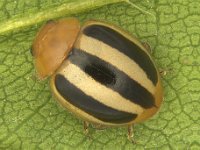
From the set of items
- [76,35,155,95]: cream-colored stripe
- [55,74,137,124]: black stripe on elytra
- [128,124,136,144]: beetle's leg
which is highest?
[76,35,155,95]: cream-colored stripe

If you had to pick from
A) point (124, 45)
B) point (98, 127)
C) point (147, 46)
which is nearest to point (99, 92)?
point (124, 45)

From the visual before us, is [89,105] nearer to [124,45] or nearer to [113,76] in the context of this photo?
[113,76]

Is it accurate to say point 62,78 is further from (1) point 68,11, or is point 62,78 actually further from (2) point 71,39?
(1) point 68,11

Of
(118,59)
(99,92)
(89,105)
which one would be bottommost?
(89,105)

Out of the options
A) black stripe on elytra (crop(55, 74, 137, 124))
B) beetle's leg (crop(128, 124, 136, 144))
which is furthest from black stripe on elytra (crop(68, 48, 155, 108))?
beetle's leg (crop(128, 124, 136, 144))

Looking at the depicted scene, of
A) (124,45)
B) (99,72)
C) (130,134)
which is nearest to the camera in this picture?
(99,72)

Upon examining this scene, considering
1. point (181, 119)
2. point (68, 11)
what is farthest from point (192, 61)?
point (68, 11)

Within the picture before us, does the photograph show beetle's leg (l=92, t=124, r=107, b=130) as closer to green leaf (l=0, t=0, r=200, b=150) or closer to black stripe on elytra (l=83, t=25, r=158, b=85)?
green leaf (l=0, t=0, r=200, b=150)
